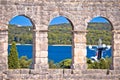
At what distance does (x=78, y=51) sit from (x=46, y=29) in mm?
2153

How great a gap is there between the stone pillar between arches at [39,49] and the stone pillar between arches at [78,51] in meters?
1.62

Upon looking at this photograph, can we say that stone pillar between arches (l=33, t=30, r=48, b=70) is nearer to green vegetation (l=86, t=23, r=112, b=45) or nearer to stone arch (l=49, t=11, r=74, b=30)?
stone arch (l=49, t=11, r=74, b=30)

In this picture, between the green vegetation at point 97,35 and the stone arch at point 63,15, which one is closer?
the stone arch at point 63,15

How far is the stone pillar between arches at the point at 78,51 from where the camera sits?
29438mm

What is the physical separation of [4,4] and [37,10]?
5.99 feet

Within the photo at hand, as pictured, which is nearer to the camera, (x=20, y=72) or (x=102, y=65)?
(x=20, y=72)

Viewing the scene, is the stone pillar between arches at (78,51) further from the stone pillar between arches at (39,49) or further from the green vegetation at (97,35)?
the green vegetation at (97,35)

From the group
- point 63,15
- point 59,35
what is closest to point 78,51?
point 63,15

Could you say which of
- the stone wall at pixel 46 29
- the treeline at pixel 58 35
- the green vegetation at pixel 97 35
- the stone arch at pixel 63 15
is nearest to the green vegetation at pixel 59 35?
the treeline at pixel 58 35

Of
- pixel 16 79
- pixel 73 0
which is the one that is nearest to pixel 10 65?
pixel 16 79

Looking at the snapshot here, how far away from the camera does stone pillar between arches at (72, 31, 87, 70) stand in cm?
2944

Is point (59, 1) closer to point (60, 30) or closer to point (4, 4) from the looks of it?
point (4, 4)

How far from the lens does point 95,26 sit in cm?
7412

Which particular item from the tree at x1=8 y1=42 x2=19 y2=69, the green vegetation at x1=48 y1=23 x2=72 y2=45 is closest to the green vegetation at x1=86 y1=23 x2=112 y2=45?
the green vegetation at x1=48 y1=23 x2=72 y2=45
